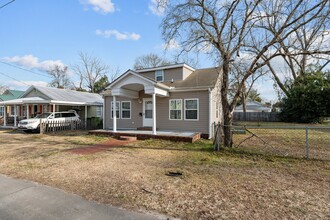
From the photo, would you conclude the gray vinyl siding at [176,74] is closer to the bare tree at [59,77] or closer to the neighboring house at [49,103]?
the neighboring house at [49,103]

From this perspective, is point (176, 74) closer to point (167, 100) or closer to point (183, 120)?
point (167, 100)

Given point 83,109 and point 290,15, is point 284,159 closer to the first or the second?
point 290,15

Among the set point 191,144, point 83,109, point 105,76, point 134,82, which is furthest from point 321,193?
point 105,76

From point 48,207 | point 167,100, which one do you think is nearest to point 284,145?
point 167,100

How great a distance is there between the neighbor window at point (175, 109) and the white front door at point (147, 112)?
1.75 metres

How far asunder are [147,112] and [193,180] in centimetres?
1018

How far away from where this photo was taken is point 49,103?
17.7 metres

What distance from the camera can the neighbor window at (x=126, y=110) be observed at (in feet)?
51.8

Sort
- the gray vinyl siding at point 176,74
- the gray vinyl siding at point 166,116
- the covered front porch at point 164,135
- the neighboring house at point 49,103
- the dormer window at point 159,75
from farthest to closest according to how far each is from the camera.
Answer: the neighboring house at point 49,103 → the dormer window at point 159,75 → the gray vinyl siding at point 176,74 → the gray vinyl siding at point 166,116 → the covered front porch at point 164,135

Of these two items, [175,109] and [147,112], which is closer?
[175,109]

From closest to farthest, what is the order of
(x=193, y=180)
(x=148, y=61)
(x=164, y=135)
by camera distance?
(x=193, y=180) < (x=164, y=135) < (x=148, y=61)

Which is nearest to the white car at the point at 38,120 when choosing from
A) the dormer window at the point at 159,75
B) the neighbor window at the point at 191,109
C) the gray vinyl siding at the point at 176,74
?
the dormer window at the point at 159,75

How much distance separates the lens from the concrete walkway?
3396 mm

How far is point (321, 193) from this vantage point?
168 inches
